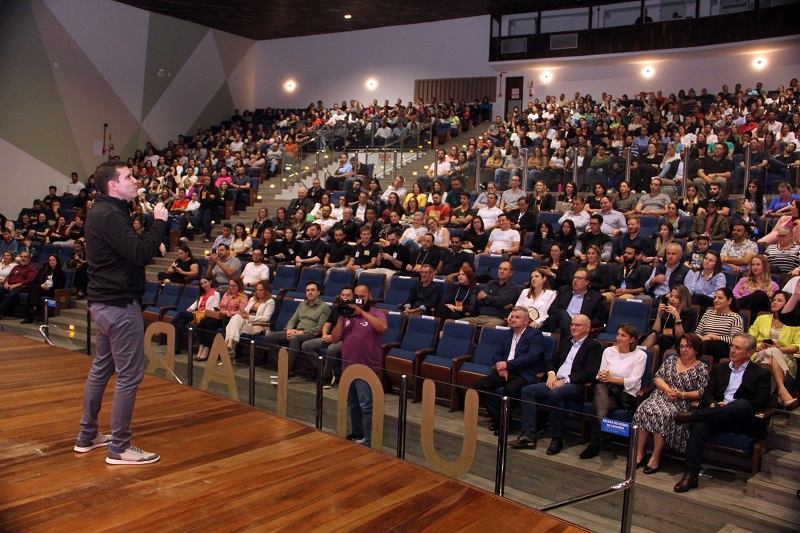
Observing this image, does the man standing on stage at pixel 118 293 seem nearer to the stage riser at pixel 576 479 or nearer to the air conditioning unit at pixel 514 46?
the stage riser at pixel 576 479

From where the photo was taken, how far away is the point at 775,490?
4207 mm

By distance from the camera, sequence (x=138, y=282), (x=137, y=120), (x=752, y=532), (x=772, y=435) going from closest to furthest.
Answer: (x=138, y=282), (x=752, y=532), (x=772, y=435), (x=137, y=120)

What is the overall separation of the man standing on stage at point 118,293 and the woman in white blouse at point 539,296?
150 inches

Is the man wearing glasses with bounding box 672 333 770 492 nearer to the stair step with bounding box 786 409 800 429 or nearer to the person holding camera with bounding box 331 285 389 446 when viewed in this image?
the stair step with bounding box 786 409 800 429

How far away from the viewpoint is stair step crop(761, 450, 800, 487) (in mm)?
4398

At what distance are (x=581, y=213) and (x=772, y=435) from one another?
3.96 meters

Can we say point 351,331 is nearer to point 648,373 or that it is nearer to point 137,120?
point 648,373

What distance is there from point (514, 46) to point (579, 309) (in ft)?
40.4

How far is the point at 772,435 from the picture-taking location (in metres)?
4.77

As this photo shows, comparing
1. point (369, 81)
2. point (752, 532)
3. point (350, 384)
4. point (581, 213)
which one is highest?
point (369, 81)

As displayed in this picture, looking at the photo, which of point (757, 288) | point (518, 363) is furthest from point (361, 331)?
point (757, 288)

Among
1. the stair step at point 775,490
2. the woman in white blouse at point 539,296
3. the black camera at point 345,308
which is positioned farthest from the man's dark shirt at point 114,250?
the woman in white blouse at point 539,296

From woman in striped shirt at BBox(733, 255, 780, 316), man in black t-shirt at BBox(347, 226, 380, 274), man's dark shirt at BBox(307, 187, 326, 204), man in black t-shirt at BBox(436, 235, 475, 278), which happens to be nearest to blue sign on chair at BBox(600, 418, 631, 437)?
woman in striped shirt at BBox(733, 255, 780, 316)

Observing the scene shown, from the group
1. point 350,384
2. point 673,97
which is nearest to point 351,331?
point 350,384
